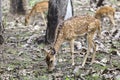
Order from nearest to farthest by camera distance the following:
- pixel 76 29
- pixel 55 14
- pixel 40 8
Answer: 1. pixel 76 29
2. pixel 55 14
3. pixel 40 8

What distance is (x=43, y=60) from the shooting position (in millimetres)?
9273

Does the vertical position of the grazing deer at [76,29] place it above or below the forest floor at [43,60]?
above

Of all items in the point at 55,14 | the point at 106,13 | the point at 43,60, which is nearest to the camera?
the point at 43,60

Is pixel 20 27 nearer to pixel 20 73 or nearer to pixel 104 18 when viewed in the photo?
pixel 104 18

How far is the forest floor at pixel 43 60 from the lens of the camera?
8.09 m

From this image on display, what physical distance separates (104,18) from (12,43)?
14.3 ft

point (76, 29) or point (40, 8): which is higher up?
point (76, 29)

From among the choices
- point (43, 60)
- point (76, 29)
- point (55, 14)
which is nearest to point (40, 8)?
point (55, 14)

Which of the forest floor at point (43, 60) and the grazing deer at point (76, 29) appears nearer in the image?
the forest floor at point (43, 60)

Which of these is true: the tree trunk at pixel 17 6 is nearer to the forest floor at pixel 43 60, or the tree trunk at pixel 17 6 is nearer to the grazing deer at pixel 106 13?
the forest floor at pixel 43 60

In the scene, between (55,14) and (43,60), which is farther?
(55,14)

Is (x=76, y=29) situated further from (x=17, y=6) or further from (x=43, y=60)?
(x=17, y=6)

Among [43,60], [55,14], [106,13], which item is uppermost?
[55,14]

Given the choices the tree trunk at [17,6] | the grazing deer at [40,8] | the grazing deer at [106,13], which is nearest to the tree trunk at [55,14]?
the grazing deer at [106,13]
